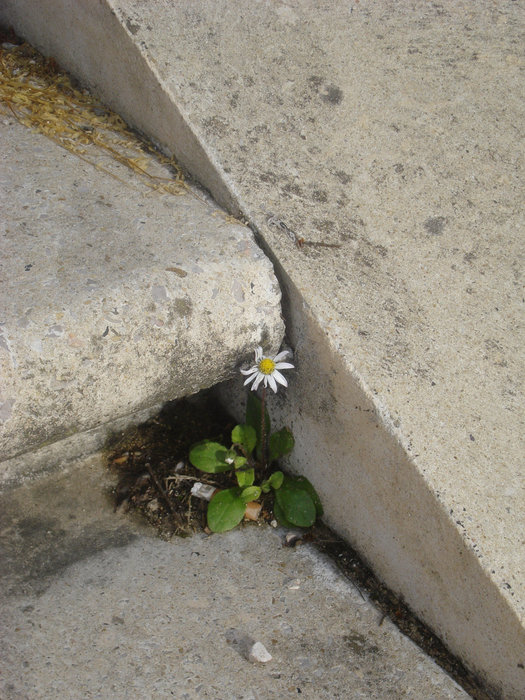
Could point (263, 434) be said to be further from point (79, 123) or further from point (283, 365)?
point (79, 123)

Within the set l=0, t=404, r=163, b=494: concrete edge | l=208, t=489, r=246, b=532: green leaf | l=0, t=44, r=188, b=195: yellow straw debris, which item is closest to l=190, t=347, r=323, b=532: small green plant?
l=208, t=489, r=246, b=532: green leaf

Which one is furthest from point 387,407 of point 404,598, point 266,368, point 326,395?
point 404,598

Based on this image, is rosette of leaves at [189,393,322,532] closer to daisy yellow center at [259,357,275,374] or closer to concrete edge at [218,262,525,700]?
concrete edge at [218,262,525,700]

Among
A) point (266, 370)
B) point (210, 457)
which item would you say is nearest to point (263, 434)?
point (210, 457)

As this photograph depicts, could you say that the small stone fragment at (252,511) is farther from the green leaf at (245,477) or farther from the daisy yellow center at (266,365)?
the daisy yellow center at (266,365)

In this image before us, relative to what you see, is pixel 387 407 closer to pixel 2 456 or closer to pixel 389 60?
pixel 2 456
